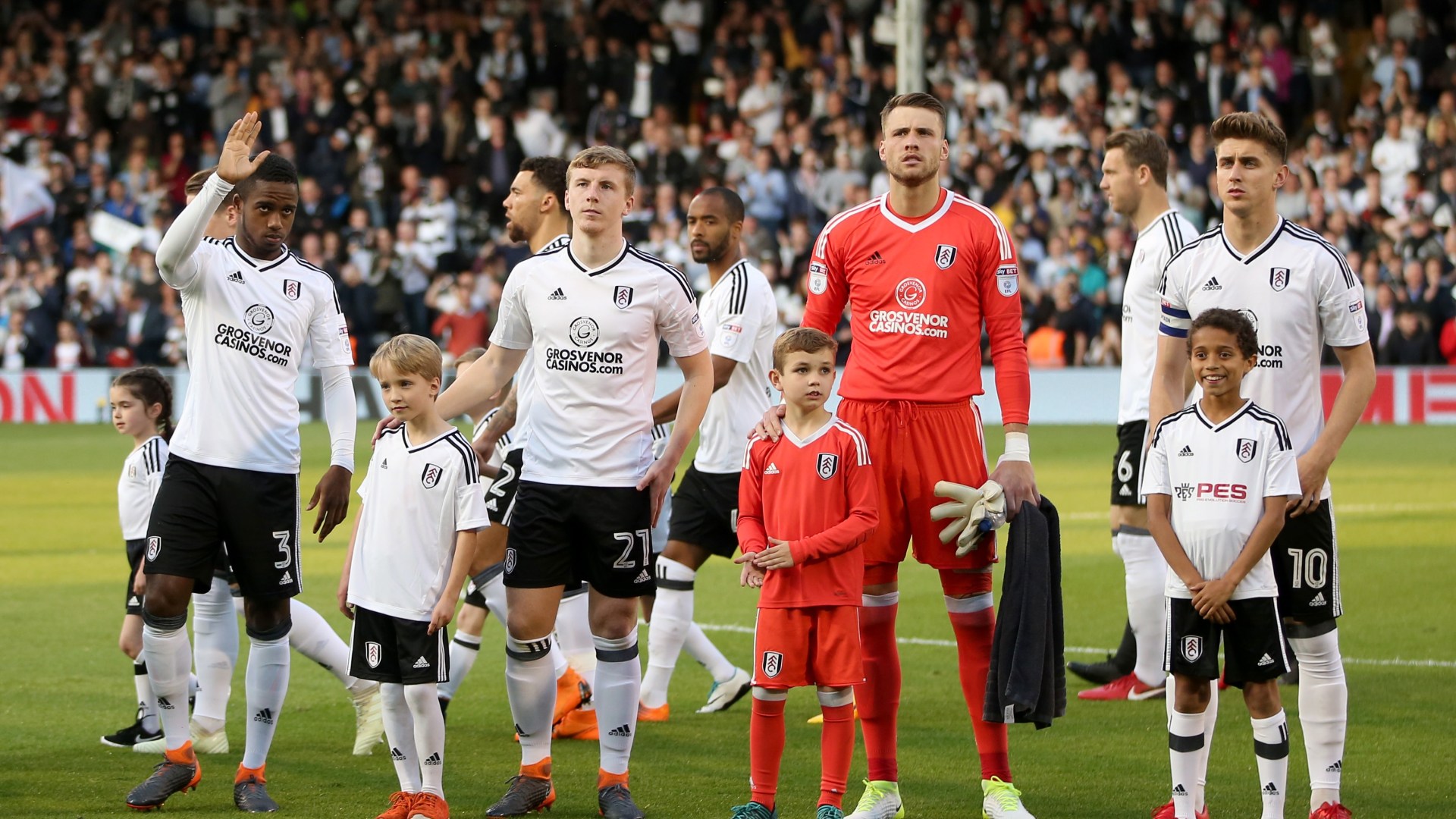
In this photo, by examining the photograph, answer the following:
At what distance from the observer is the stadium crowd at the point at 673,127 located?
24578 millimetres

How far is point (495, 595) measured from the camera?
7730mm

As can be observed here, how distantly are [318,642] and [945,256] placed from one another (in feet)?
10.3

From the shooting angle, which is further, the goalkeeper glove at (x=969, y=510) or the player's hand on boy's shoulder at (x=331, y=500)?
the player's hand on boy's shoulder at (x=331, y=500)

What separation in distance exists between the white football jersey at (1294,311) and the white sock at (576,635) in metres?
3.36

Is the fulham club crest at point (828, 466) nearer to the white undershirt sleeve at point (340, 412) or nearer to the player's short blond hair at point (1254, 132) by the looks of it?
the player's short blond hair at point (1254, 132)

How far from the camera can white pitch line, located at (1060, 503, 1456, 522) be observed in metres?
14.5

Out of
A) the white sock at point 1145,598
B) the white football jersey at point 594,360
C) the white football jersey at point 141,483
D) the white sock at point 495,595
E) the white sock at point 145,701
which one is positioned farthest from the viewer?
the white sock at point 1145,598

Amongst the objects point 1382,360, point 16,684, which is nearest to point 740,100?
point 1382,360

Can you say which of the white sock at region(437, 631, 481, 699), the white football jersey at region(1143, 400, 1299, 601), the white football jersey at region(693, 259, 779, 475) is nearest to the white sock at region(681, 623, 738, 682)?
the white football jersey at region(693, 259, 779, 475)

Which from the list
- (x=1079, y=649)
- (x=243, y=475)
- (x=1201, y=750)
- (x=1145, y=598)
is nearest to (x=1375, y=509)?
(x=1079, y=649)

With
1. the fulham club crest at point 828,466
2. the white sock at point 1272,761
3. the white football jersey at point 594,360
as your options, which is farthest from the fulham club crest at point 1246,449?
the white football jersey at point 594,360

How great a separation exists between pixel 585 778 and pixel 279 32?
27.1 meters

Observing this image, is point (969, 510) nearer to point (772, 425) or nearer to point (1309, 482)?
point (772, 425)

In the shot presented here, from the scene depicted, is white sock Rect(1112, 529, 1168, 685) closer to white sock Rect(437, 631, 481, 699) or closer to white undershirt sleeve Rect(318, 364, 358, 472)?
white sock Rect(437, 631, 481, 699)
